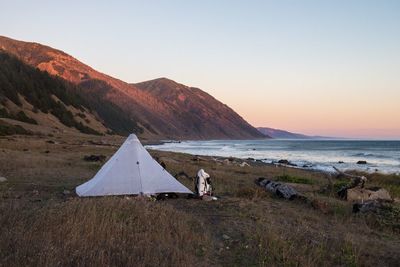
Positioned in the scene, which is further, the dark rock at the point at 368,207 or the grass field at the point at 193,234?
the dark rock at the point at 368,207

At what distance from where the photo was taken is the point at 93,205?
29.0 ft

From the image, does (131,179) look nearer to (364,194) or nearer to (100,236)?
(100,236)

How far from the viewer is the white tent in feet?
43.7

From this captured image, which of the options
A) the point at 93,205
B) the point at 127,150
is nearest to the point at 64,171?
the point at 127,150

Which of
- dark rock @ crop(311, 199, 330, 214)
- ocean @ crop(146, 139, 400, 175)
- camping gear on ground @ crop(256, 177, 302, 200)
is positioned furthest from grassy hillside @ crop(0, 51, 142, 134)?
dark rock @ crop(311, 199, 330, 214)

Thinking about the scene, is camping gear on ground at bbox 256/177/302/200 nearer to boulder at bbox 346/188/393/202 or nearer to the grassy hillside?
boulder at bbox 346/188/393/202

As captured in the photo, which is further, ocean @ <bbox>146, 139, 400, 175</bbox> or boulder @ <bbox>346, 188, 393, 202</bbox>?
ocean @ <bbox>146, 139, 400, 175</bbox>

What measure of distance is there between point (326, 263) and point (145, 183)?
7241 millimetres

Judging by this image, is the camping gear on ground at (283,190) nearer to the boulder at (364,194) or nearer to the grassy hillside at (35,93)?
the boulder at (364,194)

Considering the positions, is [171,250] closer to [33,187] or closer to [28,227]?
[28,227]

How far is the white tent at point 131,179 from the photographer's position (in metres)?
13.3

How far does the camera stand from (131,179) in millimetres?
13734

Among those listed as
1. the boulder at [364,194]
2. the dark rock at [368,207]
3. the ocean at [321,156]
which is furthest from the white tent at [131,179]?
the ocean at [321,156]

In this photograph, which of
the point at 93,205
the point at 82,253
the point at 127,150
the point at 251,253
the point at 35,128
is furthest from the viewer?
the point at 35,128
